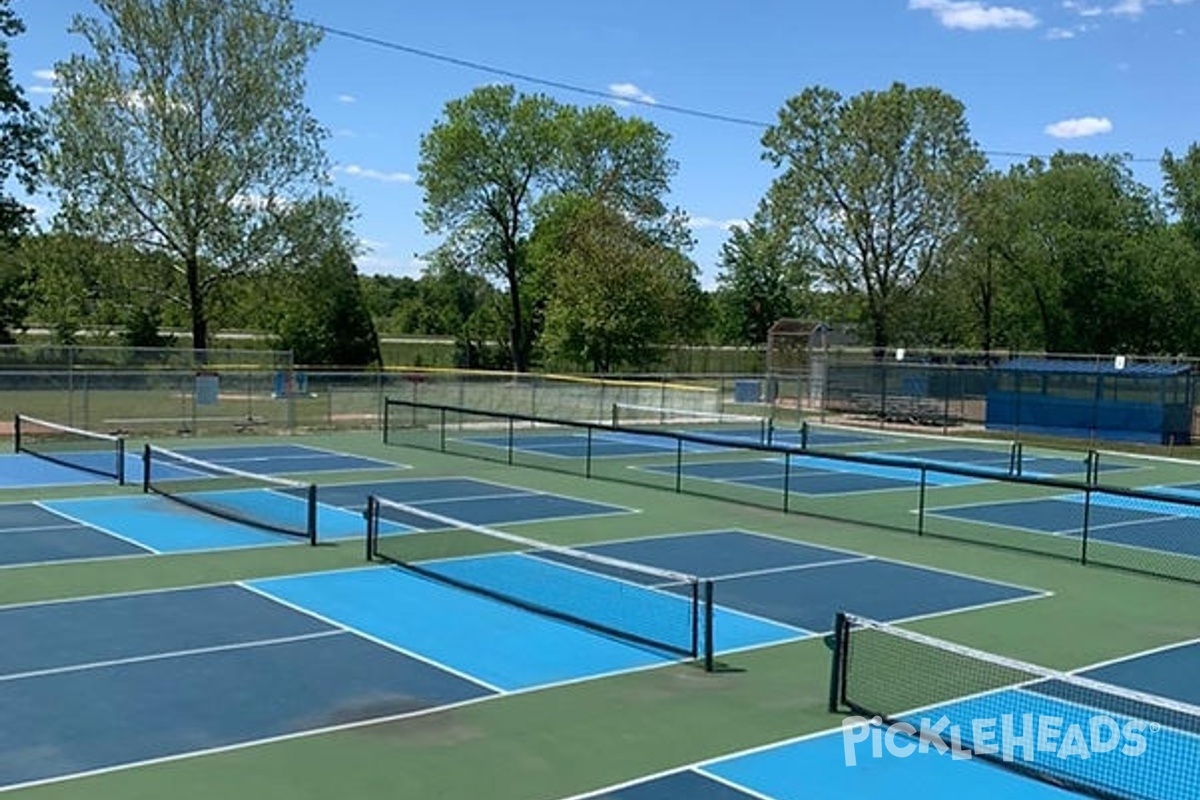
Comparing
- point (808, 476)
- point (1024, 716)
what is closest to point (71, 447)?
point (808, 476)

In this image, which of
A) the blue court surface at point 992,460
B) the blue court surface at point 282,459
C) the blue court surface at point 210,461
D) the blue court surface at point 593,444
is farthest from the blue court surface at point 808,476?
the blue court surface at point 210,461

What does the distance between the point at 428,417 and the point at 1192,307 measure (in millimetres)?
51494

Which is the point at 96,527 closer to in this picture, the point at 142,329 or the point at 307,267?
the point at 307,267

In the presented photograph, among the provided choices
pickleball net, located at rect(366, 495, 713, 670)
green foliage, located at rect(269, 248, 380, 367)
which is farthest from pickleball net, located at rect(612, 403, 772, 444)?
pickleball net, located at rect(366, 495, 713, 670)

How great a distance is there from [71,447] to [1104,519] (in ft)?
76.9

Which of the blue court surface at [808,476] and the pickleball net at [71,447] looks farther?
the blue court surface at [808,476]

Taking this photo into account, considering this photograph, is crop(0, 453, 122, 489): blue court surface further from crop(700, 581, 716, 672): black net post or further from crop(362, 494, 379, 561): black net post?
crop(700, 581, 716, 672): black net post

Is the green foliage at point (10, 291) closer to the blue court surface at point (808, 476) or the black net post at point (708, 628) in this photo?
the blue court surface at point (808, 476)

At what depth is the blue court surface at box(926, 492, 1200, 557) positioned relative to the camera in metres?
20.3

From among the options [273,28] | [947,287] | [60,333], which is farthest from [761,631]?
[947,287]

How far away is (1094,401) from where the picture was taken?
42125mm

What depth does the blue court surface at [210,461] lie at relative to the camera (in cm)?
2448

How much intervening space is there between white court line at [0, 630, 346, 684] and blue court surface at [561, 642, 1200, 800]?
4.99 m
